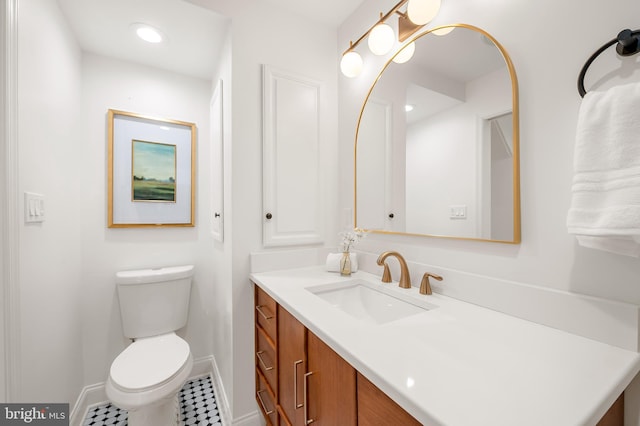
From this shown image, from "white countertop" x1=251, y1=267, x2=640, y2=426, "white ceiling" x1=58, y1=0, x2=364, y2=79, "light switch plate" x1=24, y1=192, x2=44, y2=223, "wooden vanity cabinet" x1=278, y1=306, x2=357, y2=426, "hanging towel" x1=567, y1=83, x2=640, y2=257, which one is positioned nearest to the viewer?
"white countertop" x1=251, y1=267, x2=640, y2=426

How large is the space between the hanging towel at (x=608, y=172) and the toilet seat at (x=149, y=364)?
1686 mm

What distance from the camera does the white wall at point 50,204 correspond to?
0.99 meters

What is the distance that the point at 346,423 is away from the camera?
0.68 metres

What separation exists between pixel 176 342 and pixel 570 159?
198 centimetres

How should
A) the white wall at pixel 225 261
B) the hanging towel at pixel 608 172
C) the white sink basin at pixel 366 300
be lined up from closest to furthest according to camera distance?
1. the hanging towel at pixel 608 172
2. the white sink basin at pixel 366 300
3. the white wall at pixel 225 261

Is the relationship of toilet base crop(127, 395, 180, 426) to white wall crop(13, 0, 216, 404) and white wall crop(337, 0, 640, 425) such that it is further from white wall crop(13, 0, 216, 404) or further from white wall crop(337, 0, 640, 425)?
A: white wall crop(337, 0, 640, 425)

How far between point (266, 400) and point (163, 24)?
206 centimetres

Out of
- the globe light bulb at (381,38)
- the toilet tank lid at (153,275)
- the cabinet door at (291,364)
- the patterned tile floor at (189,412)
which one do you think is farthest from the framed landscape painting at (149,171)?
the globe light bulb at (381,38)

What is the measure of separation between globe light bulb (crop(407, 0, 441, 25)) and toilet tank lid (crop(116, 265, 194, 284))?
190 cm

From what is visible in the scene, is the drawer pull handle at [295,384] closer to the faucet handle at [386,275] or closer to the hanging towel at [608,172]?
the faucet handle at [386,275]

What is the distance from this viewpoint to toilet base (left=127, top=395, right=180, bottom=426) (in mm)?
1278

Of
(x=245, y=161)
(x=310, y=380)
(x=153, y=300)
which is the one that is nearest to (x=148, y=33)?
(x=245, y=161)

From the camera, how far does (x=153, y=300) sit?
1.71m

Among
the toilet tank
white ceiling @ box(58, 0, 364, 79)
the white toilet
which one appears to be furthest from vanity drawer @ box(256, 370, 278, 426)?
white ceiling @ box(58, 0, 364, 79)
